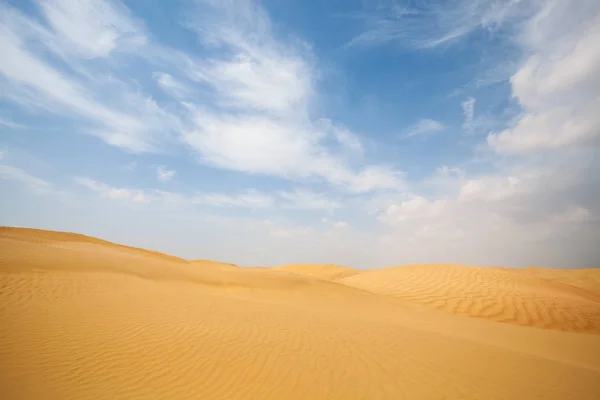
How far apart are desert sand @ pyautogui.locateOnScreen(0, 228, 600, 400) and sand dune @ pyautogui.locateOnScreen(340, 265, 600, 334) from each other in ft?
0.32

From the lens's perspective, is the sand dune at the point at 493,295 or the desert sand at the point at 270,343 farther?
the sand dune at the point at 493,295

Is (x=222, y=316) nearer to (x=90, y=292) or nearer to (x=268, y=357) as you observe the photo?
(x=268, y=357)

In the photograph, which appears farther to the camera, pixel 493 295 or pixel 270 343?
pixel 493 295

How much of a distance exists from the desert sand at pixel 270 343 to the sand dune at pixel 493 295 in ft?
0.32

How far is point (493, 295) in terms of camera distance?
14.5 metres

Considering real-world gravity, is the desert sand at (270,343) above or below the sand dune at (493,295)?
below

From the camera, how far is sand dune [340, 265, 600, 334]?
12.3m

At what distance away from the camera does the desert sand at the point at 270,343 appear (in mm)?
5387

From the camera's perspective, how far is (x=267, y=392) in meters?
→ 5.25

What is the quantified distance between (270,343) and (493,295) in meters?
12.6

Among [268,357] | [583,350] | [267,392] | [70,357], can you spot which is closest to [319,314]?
[268,357]

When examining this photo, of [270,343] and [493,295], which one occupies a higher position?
[493,295]

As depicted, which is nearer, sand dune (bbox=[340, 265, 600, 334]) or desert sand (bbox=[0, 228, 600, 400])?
desert sand (bbox=[0, 228, 600, 400])

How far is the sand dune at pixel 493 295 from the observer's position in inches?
483
